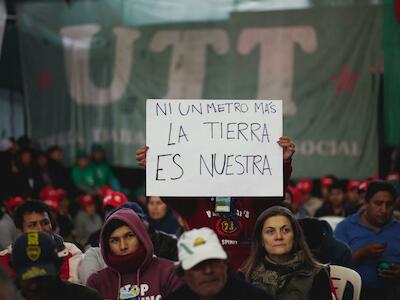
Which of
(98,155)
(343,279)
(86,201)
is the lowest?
(343,279)

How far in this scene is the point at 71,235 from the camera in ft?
32.6

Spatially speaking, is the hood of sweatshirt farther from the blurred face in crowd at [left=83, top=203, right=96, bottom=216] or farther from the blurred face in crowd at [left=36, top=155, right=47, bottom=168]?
the blurred face in crowd at [left=36, top=155, right=47, bottom=168]

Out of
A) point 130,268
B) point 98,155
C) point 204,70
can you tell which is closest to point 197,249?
point 130,268

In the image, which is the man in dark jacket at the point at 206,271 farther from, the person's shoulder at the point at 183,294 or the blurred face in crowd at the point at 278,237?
the blurred face in crowd at the point at 278,237

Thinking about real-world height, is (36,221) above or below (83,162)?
below

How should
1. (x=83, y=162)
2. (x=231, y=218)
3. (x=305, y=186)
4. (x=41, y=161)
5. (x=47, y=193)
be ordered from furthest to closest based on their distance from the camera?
(x=83, y=162), (x=41, y=161), (x=305, y=186), (x=47, y=193), (x=231, y=218)

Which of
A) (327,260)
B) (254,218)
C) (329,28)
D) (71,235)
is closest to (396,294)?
(327,260)

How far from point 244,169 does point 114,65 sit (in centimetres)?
868

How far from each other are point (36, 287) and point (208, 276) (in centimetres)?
92

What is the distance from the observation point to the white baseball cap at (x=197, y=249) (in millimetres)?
4664

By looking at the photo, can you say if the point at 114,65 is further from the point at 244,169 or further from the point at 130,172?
the point at 244,169

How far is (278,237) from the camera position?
5.74 metres

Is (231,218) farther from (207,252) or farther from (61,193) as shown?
(61,193)

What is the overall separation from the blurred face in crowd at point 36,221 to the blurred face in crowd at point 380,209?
2812mm
